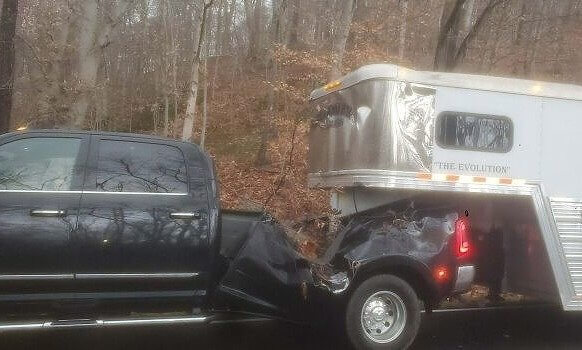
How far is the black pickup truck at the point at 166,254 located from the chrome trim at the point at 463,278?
0.06 feet

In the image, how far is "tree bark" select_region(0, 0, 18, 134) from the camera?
11445 mm

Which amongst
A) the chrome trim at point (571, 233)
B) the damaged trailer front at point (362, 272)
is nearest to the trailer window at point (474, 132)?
the damaged trailer front at point (362, 272)

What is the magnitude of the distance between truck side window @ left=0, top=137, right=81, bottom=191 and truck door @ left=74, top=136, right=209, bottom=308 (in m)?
0.19

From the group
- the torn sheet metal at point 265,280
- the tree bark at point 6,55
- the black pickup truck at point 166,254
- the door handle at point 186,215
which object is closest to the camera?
the black pickup truck at point 166,254

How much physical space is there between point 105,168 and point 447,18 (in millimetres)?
10664

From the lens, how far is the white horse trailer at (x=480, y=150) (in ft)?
21.4

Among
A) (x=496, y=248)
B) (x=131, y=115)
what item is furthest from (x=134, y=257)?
(x=131, y=115)

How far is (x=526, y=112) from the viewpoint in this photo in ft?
22.5

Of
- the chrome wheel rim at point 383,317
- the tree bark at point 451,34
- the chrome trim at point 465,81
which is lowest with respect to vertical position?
the chrome wheel rim at point 383,317

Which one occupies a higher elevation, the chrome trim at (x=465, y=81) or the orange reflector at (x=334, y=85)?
the orange reflector at (x=334, y=85)

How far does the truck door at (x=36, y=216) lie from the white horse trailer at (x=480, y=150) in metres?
3.00

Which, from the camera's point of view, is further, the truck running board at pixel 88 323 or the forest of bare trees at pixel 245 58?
the forest of bare trees at pixel 245 58

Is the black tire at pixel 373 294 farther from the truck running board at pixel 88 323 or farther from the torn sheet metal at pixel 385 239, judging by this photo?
the truck running board at pixel 88 323

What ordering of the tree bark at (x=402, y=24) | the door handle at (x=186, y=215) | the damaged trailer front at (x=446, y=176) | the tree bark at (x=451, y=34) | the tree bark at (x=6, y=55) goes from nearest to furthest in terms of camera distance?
the door handle at (x=186, y=215) → the damaged trailer front at (x=446, y=176) → the tree bark at (x=6, y=55) → the tree bark at (x=451, y=34) → the tree bark at (x=402, y=24)
